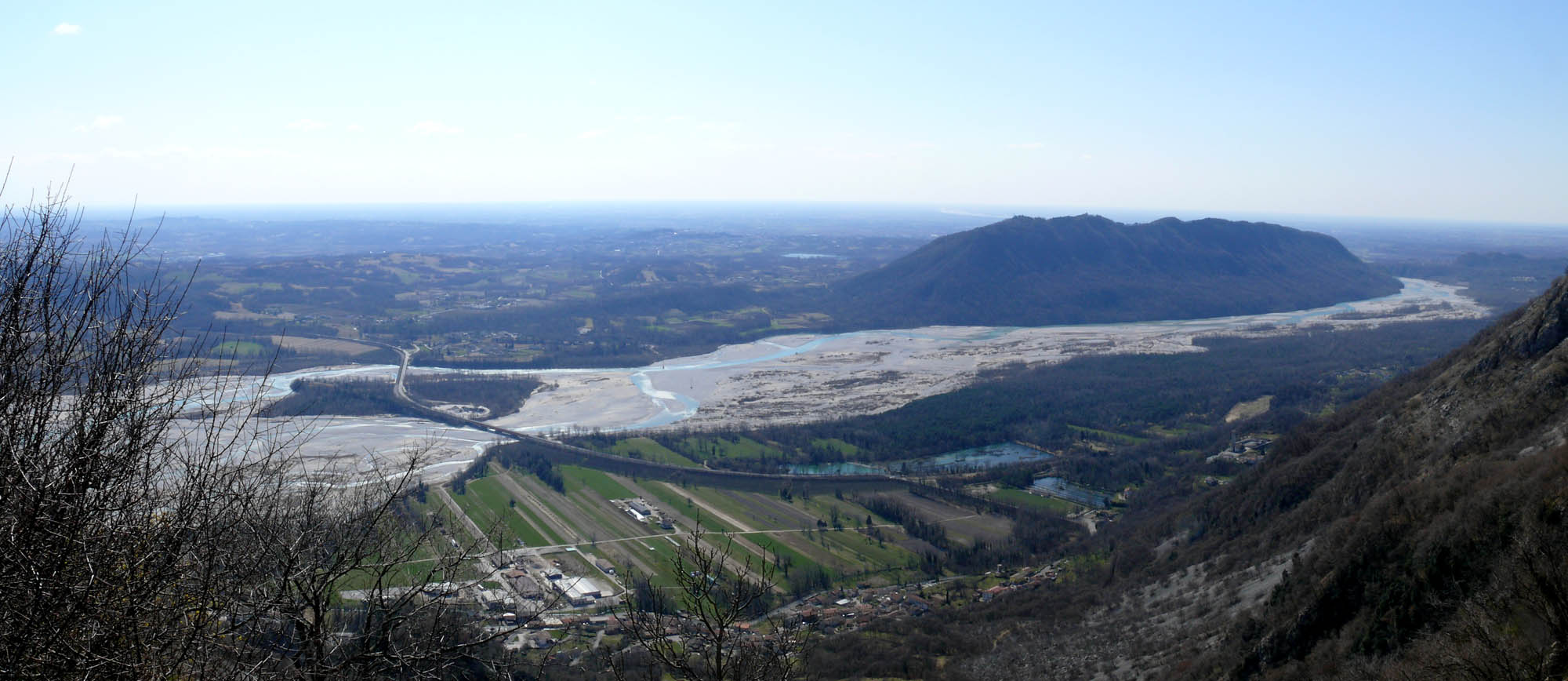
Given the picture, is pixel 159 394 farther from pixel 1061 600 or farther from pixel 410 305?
pixel 410 305

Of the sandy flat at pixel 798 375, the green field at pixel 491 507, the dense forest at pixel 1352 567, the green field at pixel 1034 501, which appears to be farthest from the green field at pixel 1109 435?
the green field at pixel 491 507

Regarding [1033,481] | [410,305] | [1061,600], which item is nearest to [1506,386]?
[1061,600]

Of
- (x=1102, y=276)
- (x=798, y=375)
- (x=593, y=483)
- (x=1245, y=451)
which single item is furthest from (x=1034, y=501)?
(x=1102, y=276)

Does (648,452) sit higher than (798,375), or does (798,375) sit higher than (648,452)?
(798,375)

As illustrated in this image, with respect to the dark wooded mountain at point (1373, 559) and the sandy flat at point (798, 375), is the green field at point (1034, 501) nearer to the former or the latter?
the dark wooded mountain at point (1373, 559)

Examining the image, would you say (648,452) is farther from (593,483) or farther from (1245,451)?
(1245,451)

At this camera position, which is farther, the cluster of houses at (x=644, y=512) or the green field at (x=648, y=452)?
the green field at (x=648, y=452)

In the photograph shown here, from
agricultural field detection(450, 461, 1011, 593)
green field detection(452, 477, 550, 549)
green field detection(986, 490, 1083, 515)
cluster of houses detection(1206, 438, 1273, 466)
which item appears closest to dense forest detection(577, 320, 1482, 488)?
cluster of houses detection(1206, 438, 1273, 466)
